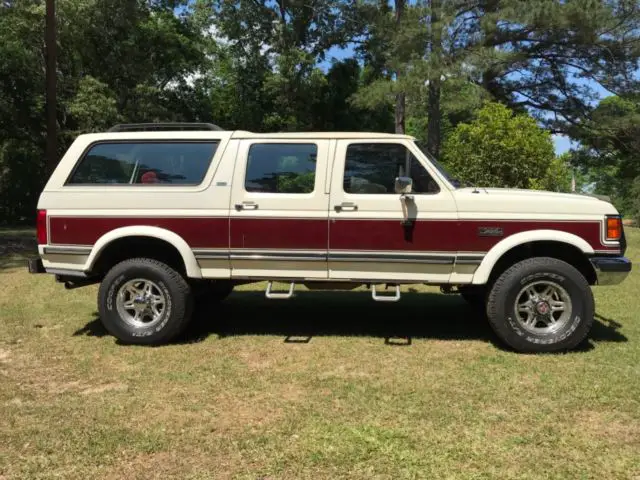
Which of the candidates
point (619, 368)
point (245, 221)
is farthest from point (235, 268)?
point (619, 368)

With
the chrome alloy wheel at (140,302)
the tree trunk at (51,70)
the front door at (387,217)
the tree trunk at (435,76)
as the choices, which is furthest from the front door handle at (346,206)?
the tree trunk at (51,70)

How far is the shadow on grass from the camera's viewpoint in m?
5.83

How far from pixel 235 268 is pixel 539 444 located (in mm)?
3086

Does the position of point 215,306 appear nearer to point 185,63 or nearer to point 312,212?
point 312,212


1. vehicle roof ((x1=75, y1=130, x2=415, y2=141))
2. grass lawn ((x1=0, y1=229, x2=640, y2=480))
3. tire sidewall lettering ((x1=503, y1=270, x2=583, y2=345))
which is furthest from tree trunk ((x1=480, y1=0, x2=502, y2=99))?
tire sidewall lettering ((x1=503, y1=270, x2=583, y2=345))

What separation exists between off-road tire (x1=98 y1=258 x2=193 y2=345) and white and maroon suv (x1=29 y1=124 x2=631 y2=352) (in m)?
0.01

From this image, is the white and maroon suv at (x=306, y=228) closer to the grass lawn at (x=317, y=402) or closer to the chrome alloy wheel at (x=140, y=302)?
the chrome alloy wheel at (x=140, y=302)

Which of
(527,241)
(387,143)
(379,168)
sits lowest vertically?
(527,241)

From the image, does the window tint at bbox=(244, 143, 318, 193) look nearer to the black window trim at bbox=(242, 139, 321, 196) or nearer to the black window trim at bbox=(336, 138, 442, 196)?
the black window trim at bbox=(242, 139, 321, 196)

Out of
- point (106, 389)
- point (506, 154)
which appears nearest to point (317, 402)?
point (106, 389)

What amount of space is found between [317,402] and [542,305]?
2344 mm

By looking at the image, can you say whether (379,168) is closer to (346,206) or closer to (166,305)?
(346,206)

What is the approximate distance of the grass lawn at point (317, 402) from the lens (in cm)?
324

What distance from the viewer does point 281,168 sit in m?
5.45
